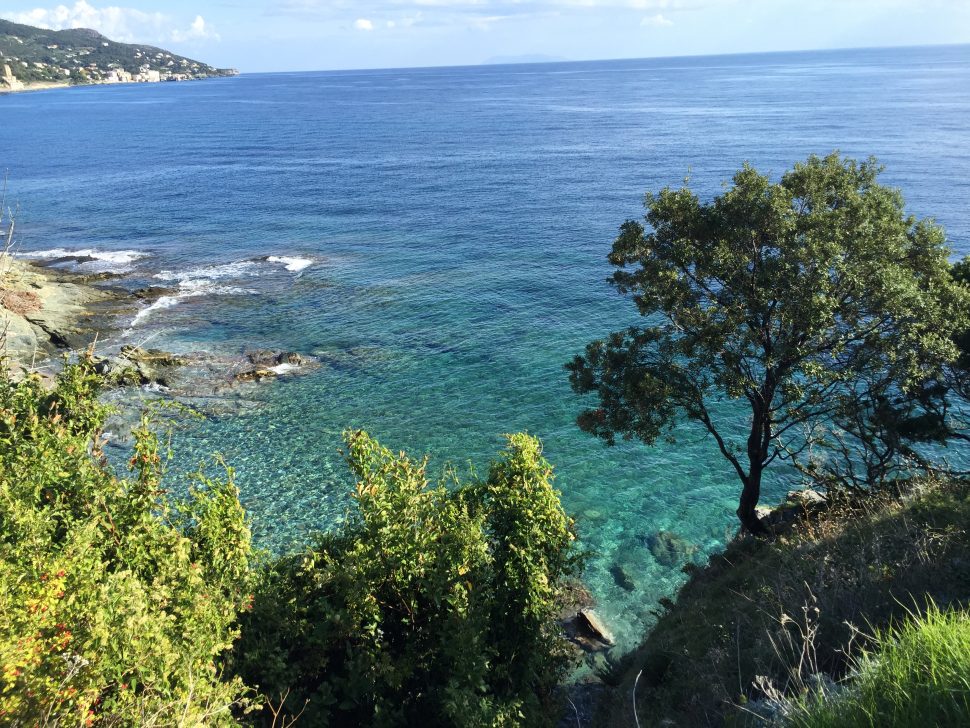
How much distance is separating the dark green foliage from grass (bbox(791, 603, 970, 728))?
8349 millimetres

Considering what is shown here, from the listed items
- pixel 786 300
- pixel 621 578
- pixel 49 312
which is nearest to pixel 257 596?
pixel 621 578

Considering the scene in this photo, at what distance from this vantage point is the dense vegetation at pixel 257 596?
1207cm

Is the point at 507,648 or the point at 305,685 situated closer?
the point at 305,685

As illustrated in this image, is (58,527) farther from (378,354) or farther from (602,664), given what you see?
(378,354)

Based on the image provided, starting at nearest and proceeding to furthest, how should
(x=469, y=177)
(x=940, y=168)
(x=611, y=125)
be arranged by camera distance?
1. (x=940, y=168)
2. (x=469, y=177)
3. (x=611, y=125)

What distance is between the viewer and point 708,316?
73.4 ft

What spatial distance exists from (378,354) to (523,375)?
11.5 metres

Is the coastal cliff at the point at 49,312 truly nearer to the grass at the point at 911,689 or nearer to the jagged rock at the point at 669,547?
the jagged rock at the point at 669,547

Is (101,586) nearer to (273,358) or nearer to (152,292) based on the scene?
(273,358)

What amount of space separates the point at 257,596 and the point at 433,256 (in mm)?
57069

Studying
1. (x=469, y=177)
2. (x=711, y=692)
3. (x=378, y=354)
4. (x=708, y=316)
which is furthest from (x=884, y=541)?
(x=469, y=177)

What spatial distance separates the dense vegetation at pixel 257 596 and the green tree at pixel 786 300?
722 centimetres

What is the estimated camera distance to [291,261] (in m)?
71.9

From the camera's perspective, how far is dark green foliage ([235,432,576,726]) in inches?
622
